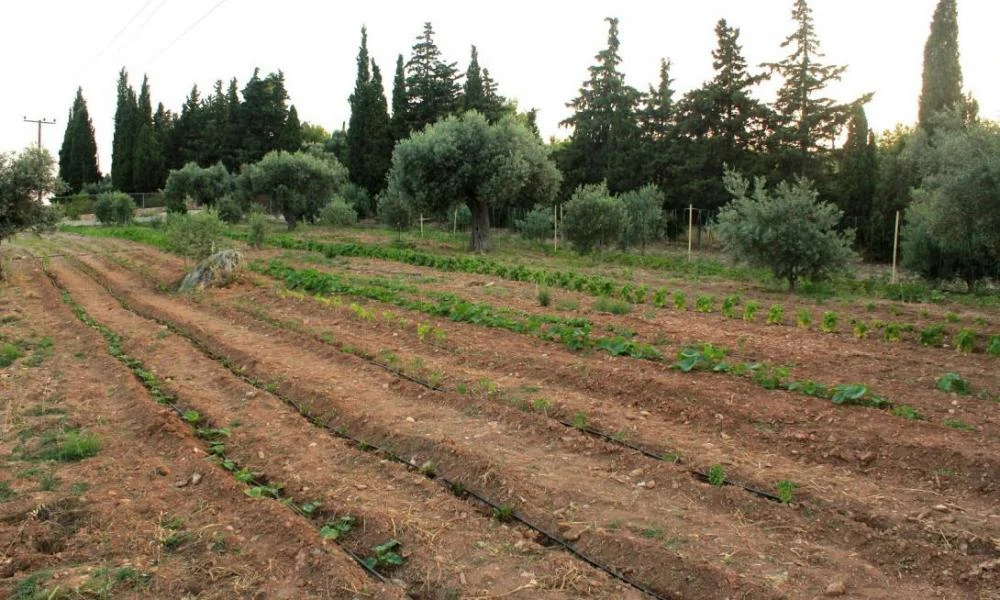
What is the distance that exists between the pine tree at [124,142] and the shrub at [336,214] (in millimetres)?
34156

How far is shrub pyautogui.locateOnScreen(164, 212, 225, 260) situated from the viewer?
2262 cm

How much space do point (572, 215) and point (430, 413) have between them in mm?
20063

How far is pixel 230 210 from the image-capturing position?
144 ft

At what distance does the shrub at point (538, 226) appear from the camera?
114ft

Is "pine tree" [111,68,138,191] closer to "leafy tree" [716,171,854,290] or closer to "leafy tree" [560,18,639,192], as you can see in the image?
"leafy tree" [560,18,639,192]

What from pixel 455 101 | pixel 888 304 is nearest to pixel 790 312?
pixel 888 304

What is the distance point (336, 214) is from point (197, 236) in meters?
17.1

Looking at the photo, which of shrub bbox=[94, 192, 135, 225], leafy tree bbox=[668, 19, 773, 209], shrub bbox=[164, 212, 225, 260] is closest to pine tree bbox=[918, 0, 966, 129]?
leafy tree bbox=[668, 19, 773, 209]

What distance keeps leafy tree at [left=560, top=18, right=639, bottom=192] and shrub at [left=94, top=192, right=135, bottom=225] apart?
2816 centimetres

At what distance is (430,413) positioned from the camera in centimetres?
827

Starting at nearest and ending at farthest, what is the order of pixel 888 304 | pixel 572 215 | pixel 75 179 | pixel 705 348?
pixel 705 348 → pixel 888 304 → pixel 572 215 → pixel 75 179

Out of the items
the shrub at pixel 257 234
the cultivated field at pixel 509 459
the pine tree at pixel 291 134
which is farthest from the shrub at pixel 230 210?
the cultivated field at pixel 509 459

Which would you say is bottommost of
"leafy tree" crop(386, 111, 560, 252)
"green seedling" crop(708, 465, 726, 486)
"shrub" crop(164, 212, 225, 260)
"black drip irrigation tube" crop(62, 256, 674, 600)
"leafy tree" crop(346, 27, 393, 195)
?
"black drip irrigation tube" crop(62, 256, 674, 600)

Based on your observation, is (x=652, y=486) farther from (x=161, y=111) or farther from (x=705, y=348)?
(x=161, y=111)
